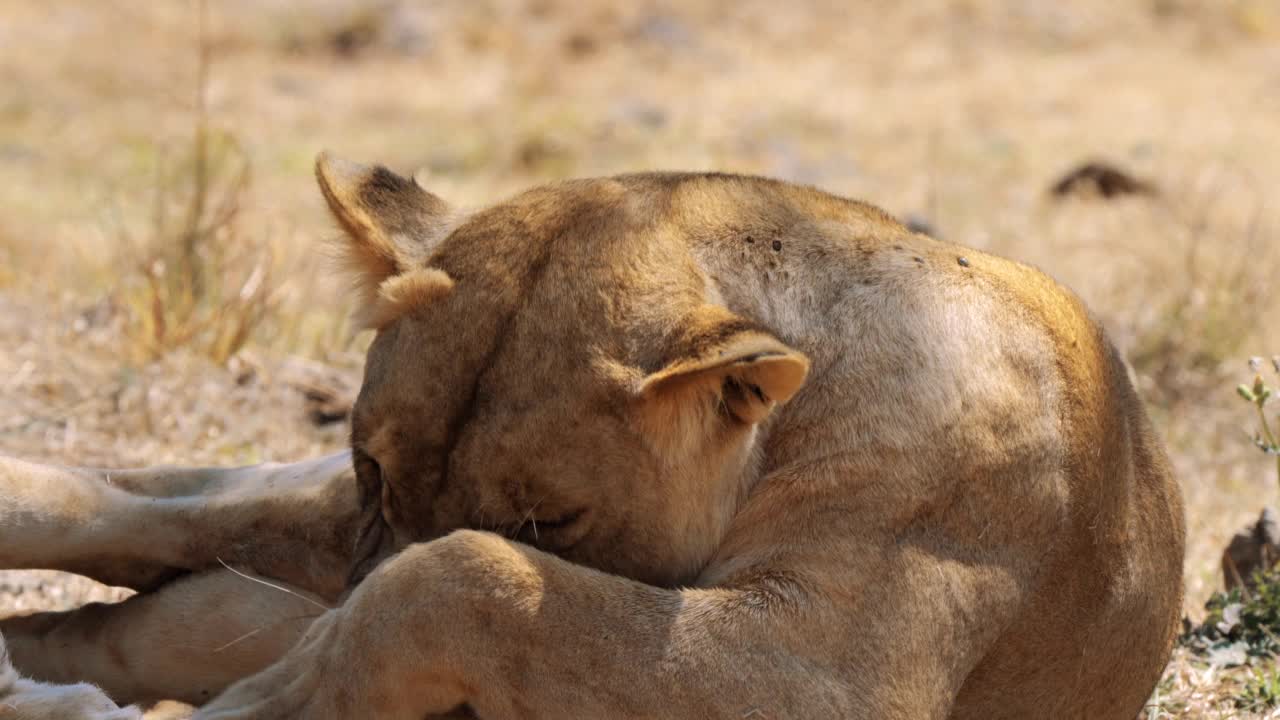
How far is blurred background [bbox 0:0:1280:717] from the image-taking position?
571 cm

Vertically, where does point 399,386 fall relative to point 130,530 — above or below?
above

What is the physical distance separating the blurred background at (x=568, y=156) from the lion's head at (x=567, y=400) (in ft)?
3.13

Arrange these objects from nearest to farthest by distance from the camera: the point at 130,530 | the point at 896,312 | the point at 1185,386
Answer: the point at 896,312, the point at 130,530, the point at 1185,386

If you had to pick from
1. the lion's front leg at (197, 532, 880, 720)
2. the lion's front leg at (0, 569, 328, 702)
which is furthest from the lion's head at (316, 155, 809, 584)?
the lion's front leg at (0, 569, 328, 702)

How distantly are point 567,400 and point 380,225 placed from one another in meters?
0.74

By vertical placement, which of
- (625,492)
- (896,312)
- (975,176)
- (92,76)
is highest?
(896,312)

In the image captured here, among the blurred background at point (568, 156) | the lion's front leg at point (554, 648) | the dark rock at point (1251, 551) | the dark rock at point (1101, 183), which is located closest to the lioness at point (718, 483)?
the lion's front leg at point (554, 648)

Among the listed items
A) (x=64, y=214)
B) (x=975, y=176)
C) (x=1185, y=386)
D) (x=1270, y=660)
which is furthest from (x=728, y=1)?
(x=1270, y=660)

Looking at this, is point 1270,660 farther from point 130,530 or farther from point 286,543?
point 130,530

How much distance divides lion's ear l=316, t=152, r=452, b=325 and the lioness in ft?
0.05

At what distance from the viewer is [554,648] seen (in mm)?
2725

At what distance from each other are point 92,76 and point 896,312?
48.6 feet

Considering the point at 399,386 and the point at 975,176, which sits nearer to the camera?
the point at 399,386

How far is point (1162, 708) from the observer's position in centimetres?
382
